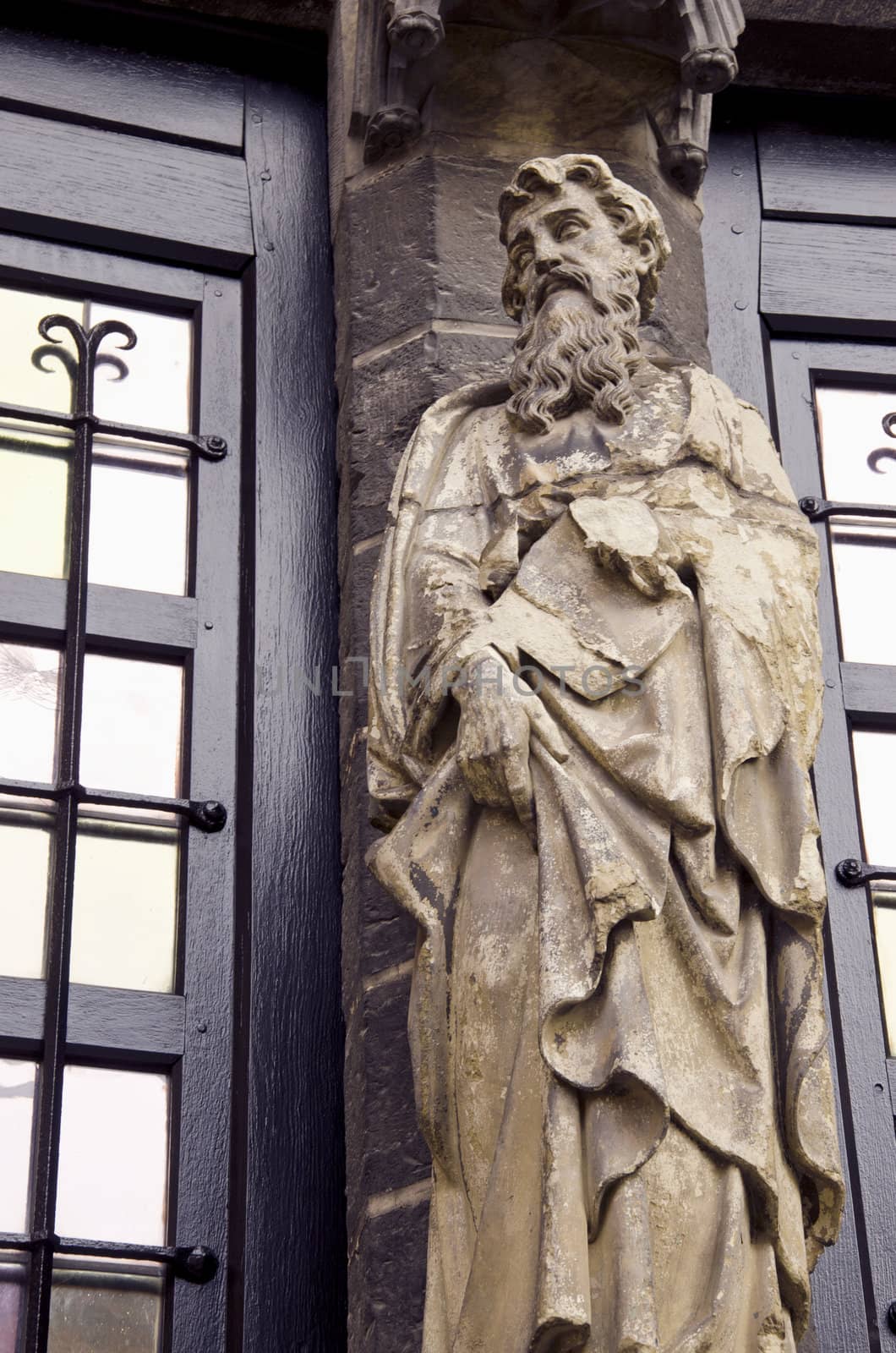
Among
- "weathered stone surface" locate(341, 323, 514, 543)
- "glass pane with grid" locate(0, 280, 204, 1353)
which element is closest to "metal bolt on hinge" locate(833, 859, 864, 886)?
"weathered stone surface" locate(341, 323, 514, 543)

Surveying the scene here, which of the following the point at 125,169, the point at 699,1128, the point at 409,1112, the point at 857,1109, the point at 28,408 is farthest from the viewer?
the point at 125,169

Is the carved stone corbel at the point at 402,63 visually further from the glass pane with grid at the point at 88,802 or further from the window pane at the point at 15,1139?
the window pane at the point at 15,1139

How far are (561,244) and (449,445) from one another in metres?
0.34

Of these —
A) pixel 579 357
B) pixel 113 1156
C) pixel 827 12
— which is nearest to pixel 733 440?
pixel 579 357

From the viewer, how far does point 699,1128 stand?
2.89 meters

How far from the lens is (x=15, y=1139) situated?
3584 mm

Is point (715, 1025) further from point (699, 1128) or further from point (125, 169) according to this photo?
point (125, 169)

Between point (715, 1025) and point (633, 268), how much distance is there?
1201 millimetres

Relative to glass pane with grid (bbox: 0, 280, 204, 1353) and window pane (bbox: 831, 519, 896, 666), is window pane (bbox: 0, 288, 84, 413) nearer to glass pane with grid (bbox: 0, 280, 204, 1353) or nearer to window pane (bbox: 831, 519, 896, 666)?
glass pane with grid (bbox: 0, 280, 204, 1353)

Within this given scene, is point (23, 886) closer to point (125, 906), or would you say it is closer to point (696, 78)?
point (125, 906)

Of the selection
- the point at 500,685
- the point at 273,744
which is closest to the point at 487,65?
the point at 273,744

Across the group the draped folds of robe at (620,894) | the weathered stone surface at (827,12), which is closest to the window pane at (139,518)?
the draped folds of robe at (620,894)

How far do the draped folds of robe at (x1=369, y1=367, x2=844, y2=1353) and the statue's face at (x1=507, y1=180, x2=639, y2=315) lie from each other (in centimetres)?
24

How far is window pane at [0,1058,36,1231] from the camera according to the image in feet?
11.6
